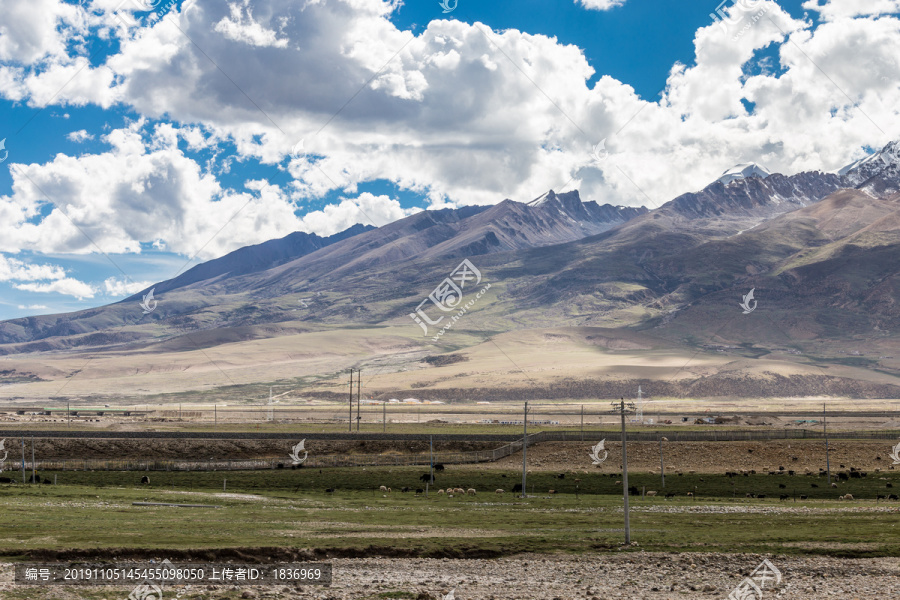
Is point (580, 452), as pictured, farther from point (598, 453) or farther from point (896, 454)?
point (896, 454)

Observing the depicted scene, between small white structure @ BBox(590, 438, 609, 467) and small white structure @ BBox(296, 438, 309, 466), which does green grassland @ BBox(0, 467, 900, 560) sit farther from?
small white structure @ BBox(590, 438, 609, 467)

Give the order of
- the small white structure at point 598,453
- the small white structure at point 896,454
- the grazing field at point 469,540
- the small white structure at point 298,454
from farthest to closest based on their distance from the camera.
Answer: the small white structure at point 598,453, the small white structure at point 896,454, the small white structure at point 298,454, the grazing field at point 469,540

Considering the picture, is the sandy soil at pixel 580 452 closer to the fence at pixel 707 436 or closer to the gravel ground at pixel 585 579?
the fence at pixel 707 436

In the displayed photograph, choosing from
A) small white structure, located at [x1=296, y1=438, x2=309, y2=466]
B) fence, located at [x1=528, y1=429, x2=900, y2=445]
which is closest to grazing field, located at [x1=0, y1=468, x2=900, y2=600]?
small white structure, located at [x1=296, y1=438, x2=309, y2=466]

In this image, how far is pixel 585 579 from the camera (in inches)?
1163

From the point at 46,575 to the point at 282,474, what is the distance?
50031 millimetres

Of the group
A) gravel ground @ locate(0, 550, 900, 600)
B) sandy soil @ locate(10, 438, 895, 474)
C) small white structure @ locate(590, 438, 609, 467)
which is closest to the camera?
gravel ground @ locate(0, 550, 900, 600)

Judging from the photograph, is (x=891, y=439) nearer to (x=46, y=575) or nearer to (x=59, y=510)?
(x=59, y=510)

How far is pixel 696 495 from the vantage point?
63.9m

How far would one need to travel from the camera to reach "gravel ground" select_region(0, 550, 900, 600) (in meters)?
25.7

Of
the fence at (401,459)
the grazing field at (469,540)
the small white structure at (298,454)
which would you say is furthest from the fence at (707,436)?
the grazing field at (469,540)

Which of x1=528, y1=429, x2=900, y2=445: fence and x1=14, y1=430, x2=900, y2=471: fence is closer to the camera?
x1=14, y1=430, x2=900, y2=471: fence

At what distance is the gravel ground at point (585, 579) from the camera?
25.7 meters

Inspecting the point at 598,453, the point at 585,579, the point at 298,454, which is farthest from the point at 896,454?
the point at 585,579
